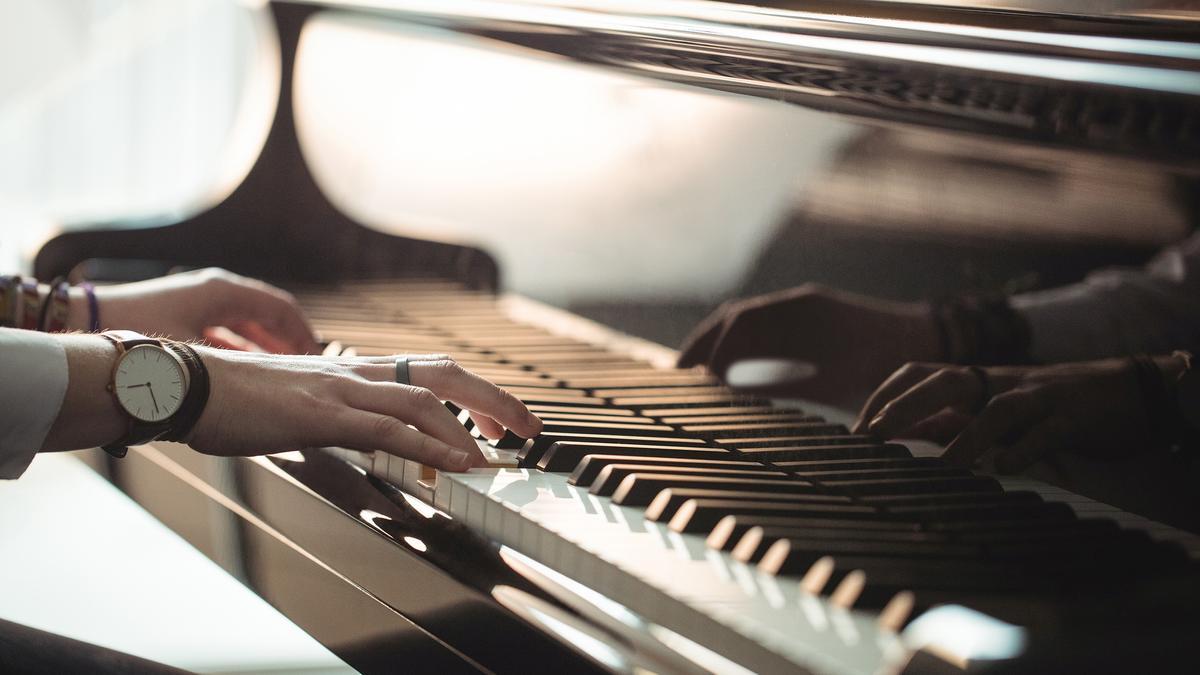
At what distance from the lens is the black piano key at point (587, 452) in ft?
3.47

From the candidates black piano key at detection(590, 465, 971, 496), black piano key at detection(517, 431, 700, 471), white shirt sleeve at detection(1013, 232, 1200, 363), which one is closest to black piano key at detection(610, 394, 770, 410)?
black piano key at detection(517, 431, 700, 471)

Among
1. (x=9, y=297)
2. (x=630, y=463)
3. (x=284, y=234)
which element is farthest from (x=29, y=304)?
(x=630, y=463)

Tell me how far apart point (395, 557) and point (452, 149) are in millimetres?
1061

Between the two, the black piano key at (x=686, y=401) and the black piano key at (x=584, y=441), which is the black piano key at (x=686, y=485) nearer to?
Answer: the black piano key at (x=584, y=441)

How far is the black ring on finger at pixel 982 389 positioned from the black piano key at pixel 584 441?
0.73ft

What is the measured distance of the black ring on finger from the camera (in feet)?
3.18

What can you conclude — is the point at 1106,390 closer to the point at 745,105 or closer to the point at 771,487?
the point at 771,487

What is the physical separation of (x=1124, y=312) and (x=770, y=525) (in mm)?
289

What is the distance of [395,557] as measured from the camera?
106cm

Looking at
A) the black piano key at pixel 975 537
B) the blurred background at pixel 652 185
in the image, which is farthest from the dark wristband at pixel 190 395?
the blurred background at pixel 652 185

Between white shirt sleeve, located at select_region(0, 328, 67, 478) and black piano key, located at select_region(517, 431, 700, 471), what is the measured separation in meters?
0.39

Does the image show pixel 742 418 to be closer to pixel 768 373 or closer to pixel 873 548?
pixel 768 373

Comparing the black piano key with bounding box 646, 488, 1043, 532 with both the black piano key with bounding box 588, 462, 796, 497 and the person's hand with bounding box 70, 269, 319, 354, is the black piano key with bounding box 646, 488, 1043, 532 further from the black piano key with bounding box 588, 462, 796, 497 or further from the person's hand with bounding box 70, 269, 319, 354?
the person's hand with bounding box 70, 269, 319, 354

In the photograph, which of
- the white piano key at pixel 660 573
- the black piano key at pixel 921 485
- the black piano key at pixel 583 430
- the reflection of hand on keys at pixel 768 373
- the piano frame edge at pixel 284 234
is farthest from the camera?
the piano frame edge at pixel 284 234
